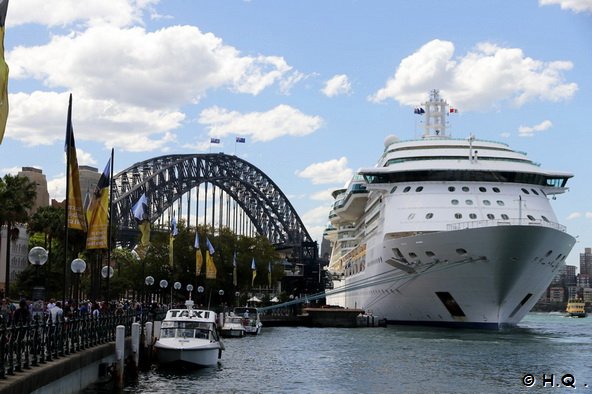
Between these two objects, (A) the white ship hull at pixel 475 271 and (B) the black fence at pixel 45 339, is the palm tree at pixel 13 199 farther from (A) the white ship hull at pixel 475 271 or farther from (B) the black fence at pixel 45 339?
(B) the black fence at pixel 45 339

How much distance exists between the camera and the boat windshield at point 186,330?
42125 mm

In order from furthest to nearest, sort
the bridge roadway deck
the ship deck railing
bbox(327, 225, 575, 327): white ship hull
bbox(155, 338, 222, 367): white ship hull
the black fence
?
the ship deck railing → bbox(327, 225, 575, 327): white ship hull → bbox(155, 338, 222, 367): white ship hull → the black fence → the bridge roadway deck

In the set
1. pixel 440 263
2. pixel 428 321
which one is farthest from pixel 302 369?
pixel 428 321

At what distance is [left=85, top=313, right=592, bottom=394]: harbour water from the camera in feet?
118

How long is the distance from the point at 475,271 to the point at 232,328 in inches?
803

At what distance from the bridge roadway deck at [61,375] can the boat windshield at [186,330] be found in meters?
7.07

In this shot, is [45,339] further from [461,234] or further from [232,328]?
[232,328]

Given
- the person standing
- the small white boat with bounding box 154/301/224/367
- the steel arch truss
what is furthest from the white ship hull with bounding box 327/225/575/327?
the steel arch truss

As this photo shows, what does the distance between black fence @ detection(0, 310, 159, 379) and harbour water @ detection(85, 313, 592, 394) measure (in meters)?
2.15

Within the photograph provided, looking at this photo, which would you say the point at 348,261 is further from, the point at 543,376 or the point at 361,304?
the point at 543,376

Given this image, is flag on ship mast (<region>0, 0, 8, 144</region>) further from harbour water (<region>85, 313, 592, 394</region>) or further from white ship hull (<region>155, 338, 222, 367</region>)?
white ship hull (<region>155, 338, 222, 367</region>)

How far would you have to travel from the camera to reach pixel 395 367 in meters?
43.9

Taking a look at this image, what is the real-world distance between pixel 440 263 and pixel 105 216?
3582cm

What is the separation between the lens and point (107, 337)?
120ft
